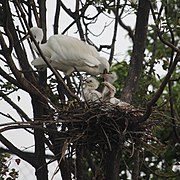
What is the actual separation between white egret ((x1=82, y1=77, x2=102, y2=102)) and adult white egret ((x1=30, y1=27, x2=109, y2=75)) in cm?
10

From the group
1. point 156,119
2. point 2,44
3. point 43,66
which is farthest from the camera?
point 43,66

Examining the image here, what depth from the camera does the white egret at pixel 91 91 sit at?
4207 mm

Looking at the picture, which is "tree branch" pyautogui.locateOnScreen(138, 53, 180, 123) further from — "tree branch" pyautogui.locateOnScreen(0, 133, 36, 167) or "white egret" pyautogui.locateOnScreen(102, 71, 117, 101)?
"tree branch" pyautogui.locateOnScreen(0, 133, 36, 167)

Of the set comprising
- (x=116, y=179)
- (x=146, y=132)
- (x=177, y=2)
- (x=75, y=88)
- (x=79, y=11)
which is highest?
(x=79, y=11)

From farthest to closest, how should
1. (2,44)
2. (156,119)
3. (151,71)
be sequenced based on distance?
(151,71) → (156,119) → (2,44)

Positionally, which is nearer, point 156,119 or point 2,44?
point 2,44

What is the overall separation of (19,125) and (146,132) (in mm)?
822

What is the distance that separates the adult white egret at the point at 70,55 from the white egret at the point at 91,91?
101mm

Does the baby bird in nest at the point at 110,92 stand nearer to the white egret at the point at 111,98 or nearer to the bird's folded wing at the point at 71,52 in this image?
the white egret at the point at 111,98

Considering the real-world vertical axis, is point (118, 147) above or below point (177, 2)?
below

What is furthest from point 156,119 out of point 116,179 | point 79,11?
point 79,11

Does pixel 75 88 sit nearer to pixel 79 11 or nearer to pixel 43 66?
pixel 43 66

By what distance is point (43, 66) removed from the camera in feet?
14.2

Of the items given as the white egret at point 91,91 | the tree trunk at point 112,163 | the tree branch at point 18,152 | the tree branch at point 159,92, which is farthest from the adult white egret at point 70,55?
the tree branch at point 159,92
